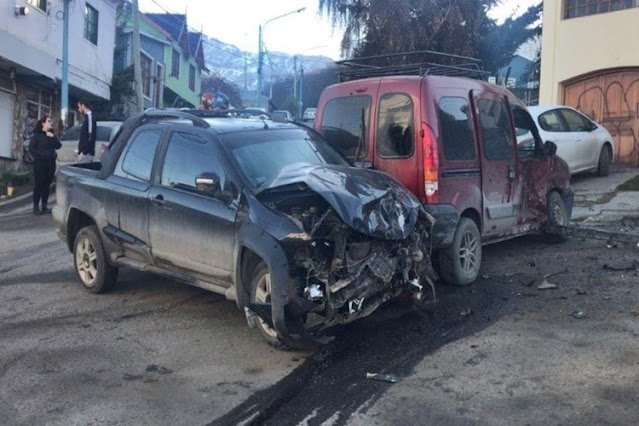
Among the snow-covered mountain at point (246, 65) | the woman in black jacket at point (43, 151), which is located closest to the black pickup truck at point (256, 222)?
the woman in black jacket at point (43, 151)

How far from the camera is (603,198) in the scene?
447 inches

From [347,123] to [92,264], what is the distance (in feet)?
10.1

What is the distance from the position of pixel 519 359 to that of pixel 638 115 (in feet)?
41.0

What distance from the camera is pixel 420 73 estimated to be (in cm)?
711

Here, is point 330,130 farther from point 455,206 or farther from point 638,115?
point 638,115

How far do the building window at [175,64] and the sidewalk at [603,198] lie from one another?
97.7 feet

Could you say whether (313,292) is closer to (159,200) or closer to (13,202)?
(159,200)

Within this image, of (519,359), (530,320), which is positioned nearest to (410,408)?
(519,359)

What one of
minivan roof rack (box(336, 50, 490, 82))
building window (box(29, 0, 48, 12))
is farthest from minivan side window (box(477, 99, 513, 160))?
building window (box(29, 0, 48, 12))

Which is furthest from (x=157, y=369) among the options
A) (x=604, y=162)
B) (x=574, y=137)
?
(x=604, y=162)

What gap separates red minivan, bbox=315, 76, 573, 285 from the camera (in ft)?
21.3

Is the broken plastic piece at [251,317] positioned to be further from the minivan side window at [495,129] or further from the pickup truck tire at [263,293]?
the minivan side window at [495,129]

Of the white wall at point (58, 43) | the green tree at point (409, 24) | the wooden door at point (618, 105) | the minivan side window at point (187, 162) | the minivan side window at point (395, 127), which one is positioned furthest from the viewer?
the green tree at point (409, 24)

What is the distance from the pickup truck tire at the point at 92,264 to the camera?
6.93 meters
